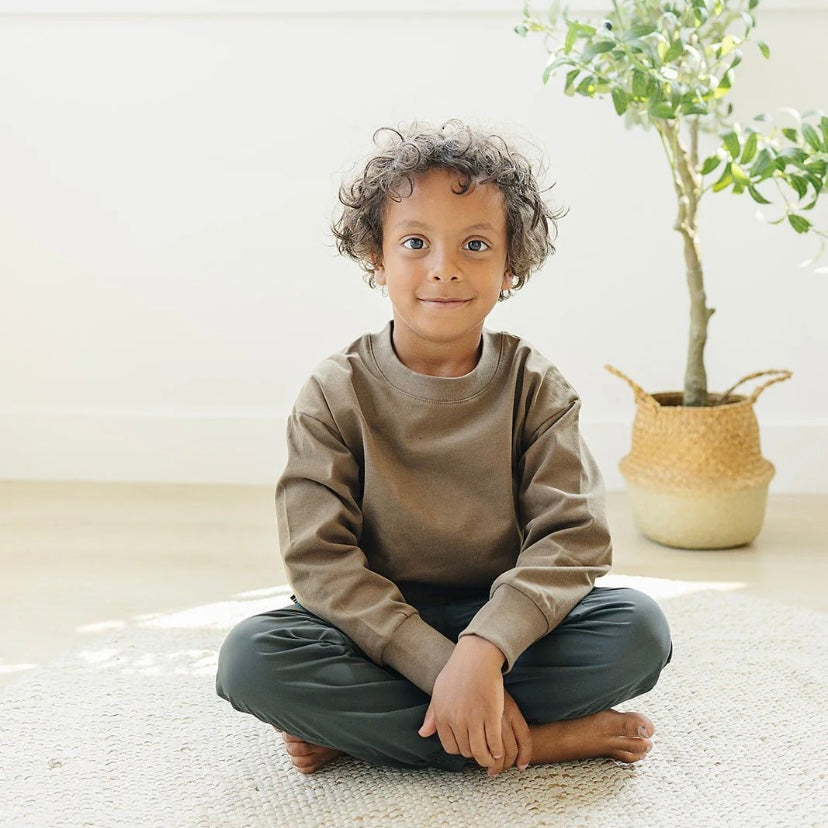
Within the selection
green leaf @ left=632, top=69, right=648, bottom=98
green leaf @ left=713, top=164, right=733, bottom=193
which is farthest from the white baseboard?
green leaf @ left=632, top=69, right=648, bottom=98

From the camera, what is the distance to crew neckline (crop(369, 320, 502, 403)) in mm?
1194

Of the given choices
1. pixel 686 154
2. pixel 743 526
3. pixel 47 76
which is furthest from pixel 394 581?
pixel 47 76

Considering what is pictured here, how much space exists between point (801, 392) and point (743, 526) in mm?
422

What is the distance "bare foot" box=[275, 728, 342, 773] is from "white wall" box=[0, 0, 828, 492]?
1.11m

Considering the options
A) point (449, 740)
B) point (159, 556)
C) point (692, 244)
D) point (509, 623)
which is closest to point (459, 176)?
point (509, 623)

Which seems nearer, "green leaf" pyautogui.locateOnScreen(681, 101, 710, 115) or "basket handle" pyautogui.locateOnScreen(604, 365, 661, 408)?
"green leaf" pyautogui.locateOnScreen(681, 101, 710, 115)

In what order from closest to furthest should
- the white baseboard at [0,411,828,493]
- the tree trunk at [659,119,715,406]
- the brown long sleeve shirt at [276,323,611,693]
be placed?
the brown long sleeve shirt at [276,323,611,693] → the tree trunk at [659,119,715,406] → the white baseboard at [0,411,828,493]

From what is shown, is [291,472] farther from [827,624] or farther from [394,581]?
[827,624]

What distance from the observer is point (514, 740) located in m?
1.09

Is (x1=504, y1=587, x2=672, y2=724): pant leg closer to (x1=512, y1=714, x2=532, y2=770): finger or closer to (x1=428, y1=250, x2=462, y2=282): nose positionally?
(x1=512, y1=714, x2=532, y2=770): finger

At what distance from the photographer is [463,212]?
1.17 meters

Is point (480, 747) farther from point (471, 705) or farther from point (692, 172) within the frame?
point (692, 172)

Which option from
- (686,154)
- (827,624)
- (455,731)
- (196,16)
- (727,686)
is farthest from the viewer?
(196,16)

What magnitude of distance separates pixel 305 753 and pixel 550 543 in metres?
0.31
